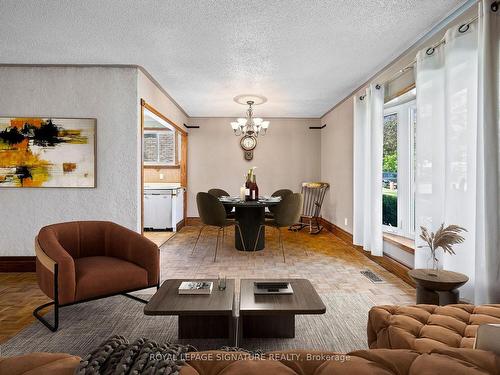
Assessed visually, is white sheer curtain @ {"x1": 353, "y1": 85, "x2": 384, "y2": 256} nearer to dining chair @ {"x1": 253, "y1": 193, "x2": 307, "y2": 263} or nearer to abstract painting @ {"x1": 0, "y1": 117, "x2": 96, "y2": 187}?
dining chair @ {"x1": 253, "y1": 193, "x2": 307, "y2": 263}

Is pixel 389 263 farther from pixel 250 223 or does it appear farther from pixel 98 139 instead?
pixel 98 139

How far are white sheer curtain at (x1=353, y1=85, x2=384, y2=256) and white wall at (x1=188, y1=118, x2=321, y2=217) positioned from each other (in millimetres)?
2570

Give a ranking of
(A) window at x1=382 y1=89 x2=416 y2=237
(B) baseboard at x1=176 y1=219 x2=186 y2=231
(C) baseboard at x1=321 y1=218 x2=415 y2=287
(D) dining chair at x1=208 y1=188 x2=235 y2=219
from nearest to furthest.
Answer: (C) baseboard at x1=321 y1=218 x2=415 y2=287 → (A) window at x1=382 y1=89 x2=416 y2=237 → (D) dining chair at x1=208 y1=188 x2=235 y2=219 → (B) baseboard at x1=176 y1=219 x2=186 y2=231

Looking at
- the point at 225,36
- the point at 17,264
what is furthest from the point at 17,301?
the point at 225,36

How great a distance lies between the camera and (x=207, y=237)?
5.72 metres

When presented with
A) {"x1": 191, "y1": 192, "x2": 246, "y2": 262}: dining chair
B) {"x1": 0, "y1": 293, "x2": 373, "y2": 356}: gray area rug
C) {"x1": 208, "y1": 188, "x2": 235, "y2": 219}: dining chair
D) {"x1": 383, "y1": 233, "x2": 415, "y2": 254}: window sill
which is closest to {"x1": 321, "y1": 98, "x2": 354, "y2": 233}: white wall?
{"x1": 383, "y1": 233, "x2": 415, "y2": 254}: window sill

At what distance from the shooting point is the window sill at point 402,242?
343 centimetres

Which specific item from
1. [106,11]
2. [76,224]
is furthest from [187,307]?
[106,11]

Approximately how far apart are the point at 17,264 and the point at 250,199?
122 inches

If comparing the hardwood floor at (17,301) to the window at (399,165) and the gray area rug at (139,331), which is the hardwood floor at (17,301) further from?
the window at (399,165)

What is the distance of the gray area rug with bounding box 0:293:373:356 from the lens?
2082mm

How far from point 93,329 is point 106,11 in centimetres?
254

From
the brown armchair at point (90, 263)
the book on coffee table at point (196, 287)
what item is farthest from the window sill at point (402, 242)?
the brown armchair at point (90, 263)

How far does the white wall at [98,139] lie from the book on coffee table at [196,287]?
6.21 feet
